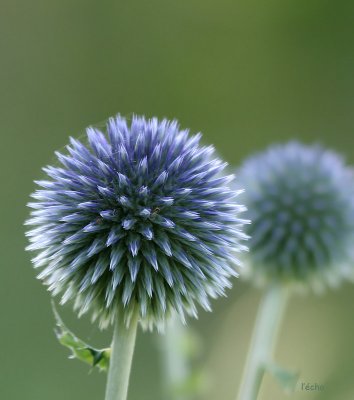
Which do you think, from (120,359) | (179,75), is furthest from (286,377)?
(179,75)

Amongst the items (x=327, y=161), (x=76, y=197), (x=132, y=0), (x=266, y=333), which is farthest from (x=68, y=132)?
(x=76, y=197)

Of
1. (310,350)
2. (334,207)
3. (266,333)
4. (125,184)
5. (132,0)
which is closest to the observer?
(125,184)

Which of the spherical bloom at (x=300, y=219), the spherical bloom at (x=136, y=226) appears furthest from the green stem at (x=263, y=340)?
the spherical bloom at (x=136, y=226)

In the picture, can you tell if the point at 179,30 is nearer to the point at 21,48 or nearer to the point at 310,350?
the point at 21,48

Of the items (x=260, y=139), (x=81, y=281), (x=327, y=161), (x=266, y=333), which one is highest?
(x=260, y=139)

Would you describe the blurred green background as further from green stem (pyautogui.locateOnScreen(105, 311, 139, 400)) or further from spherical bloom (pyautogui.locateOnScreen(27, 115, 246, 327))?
green stem (pyautogui.locateOnScreen(105, 311, 139, 400))

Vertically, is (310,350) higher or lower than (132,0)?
lower

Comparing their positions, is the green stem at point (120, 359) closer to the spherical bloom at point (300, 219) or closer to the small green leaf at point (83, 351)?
the small green leaf at point (83, 351)
